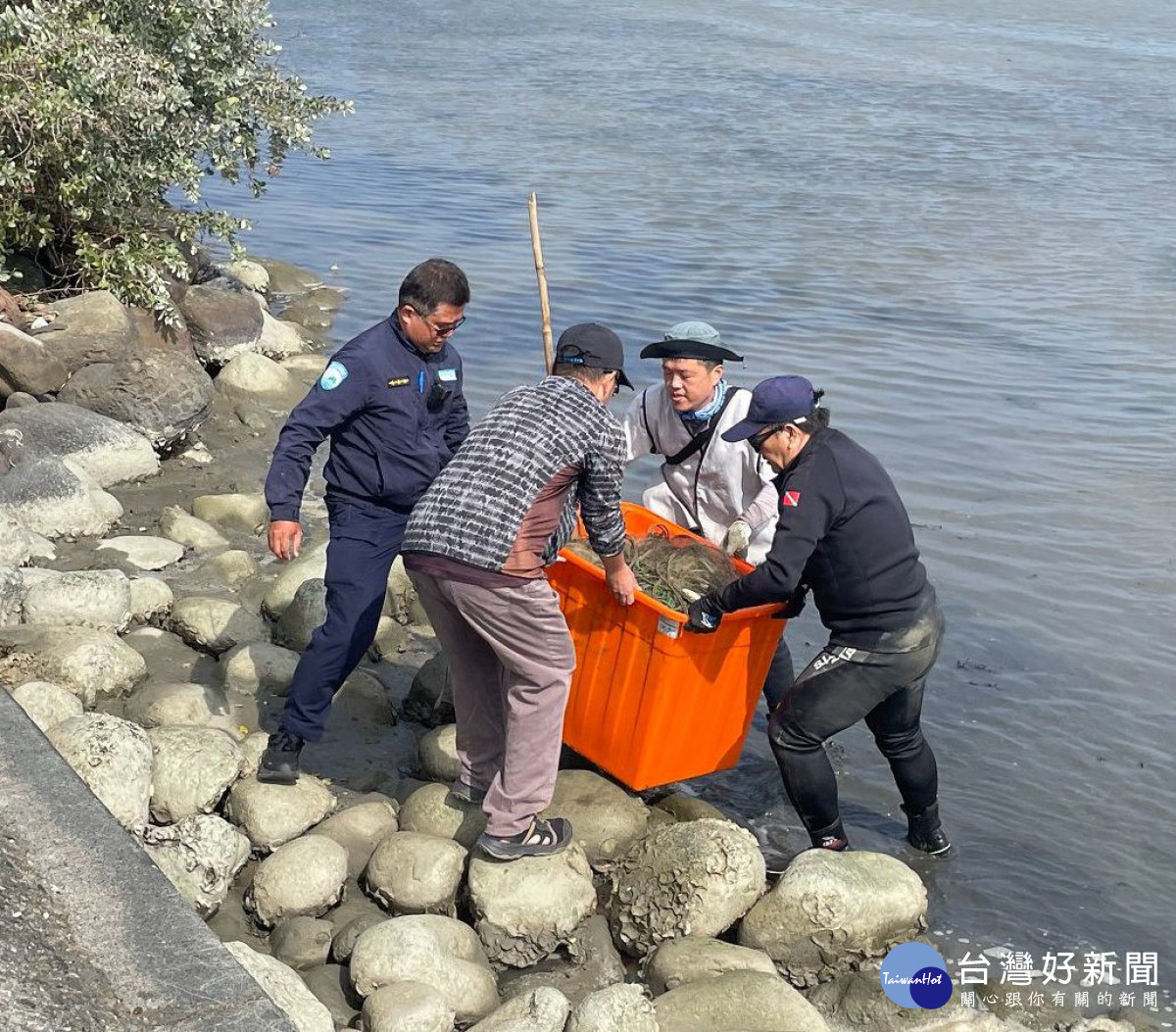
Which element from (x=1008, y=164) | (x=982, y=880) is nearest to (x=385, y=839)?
(x=982, y=880)

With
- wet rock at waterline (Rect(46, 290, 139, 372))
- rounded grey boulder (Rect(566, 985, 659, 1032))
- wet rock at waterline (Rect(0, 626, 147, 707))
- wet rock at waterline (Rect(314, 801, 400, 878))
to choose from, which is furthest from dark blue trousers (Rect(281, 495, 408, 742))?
wet rock at waterline (Rect(46, 290, 139, 372))

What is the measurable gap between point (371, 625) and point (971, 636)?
12.4ft

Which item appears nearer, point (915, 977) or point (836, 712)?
point (915, 977)

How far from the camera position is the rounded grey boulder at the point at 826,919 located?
5.02 m

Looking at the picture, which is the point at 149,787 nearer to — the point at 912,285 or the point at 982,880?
the point at 982,880

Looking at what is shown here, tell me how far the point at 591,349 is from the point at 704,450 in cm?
133

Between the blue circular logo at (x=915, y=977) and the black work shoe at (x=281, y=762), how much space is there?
7.56 ft

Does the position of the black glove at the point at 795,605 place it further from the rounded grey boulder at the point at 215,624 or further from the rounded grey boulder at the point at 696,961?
the rounded grey boulder at the point at 215,624

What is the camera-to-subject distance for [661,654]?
5.32 m

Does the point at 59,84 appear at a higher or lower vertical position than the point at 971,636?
higher

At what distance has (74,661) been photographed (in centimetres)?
604

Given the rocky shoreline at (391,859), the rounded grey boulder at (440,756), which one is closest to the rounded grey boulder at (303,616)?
the rocky shoreline at (391,859)

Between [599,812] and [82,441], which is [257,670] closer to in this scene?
[599,812]

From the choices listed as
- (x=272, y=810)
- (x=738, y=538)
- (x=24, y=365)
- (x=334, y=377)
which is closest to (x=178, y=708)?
(x=272, y=810)
